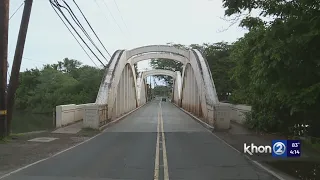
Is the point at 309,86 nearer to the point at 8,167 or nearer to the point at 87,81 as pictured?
the point at 8,167

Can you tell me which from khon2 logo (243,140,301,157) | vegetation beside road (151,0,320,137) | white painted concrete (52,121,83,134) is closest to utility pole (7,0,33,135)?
white painted concrete (52,121,83,134)

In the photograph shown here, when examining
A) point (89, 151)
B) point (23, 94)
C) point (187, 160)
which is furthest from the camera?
point (23, 94)

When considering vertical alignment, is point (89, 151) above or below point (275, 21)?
below

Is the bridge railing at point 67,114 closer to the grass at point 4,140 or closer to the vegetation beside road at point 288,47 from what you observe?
the grass at point 4,140

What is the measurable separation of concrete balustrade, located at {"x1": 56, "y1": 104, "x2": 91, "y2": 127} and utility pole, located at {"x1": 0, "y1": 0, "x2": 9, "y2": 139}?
581 cm

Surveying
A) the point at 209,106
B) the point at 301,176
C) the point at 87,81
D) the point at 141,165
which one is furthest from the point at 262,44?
the point at 87,81

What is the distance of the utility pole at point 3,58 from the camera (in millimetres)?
16812

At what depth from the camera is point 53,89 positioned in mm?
76062

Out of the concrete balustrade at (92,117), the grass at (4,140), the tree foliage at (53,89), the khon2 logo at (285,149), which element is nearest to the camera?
the khon2 logo at (285,149)

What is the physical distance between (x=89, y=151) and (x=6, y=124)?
5.46 metres

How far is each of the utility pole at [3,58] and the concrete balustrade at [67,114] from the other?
581 cm

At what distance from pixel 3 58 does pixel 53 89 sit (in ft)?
199

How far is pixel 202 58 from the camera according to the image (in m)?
34.9

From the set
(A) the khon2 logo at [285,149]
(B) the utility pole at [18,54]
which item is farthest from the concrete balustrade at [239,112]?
(B) the utility pole at [18,54]
